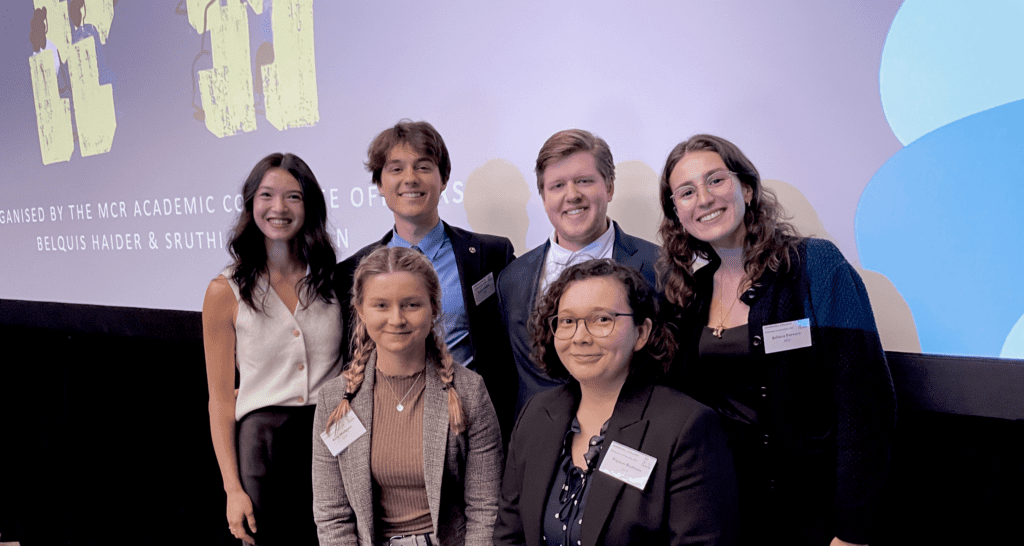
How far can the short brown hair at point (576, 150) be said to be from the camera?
1.96m

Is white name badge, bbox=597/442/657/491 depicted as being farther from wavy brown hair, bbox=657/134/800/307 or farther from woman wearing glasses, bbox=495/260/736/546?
wavy brown hair, bbox=657/134/800/307

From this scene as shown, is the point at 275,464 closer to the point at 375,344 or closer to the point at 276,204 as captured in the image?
the point at 375,344

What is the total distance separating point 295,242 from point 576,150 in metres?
0.98

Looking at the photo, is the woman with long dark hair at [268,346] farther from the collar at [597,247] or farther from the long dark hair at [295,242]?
the collar at [597,247]

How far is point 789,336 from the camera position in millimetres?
1551

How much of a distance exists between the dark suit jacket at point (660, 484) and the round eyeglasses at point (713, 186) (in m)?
0.48

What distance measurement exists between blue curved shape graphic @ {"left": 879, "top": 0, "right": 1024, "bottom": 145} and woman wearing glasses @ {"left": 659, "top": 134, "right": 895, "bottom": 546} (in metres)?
0.53

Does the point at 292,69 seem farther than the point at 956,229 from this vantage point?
Yes

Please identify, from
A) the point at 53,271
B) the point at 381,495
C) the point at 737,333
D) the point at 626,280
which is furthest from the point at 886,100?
the point at 53,271

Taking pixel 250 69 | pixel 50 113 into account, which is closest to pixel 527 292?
pixel 250 69

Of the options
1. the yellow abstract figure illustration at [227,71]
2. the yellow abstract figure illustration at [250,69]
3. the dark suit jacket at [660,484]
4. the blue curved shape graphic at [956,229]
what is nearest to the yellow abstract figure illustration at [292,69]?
the yellow abstract figure illustration at [250,69]

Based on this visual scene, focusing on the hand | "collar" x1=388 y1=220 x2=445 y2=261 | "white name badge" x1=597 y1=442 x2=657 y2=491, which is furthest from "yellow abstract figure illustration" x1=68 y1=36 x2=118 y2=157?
"white name badge" x1=597 y1=442 x2=657 y2=491

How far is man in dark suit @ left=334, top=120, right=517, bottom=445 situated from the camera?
7.11ft

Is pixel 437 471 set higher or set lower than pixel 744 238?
lower
